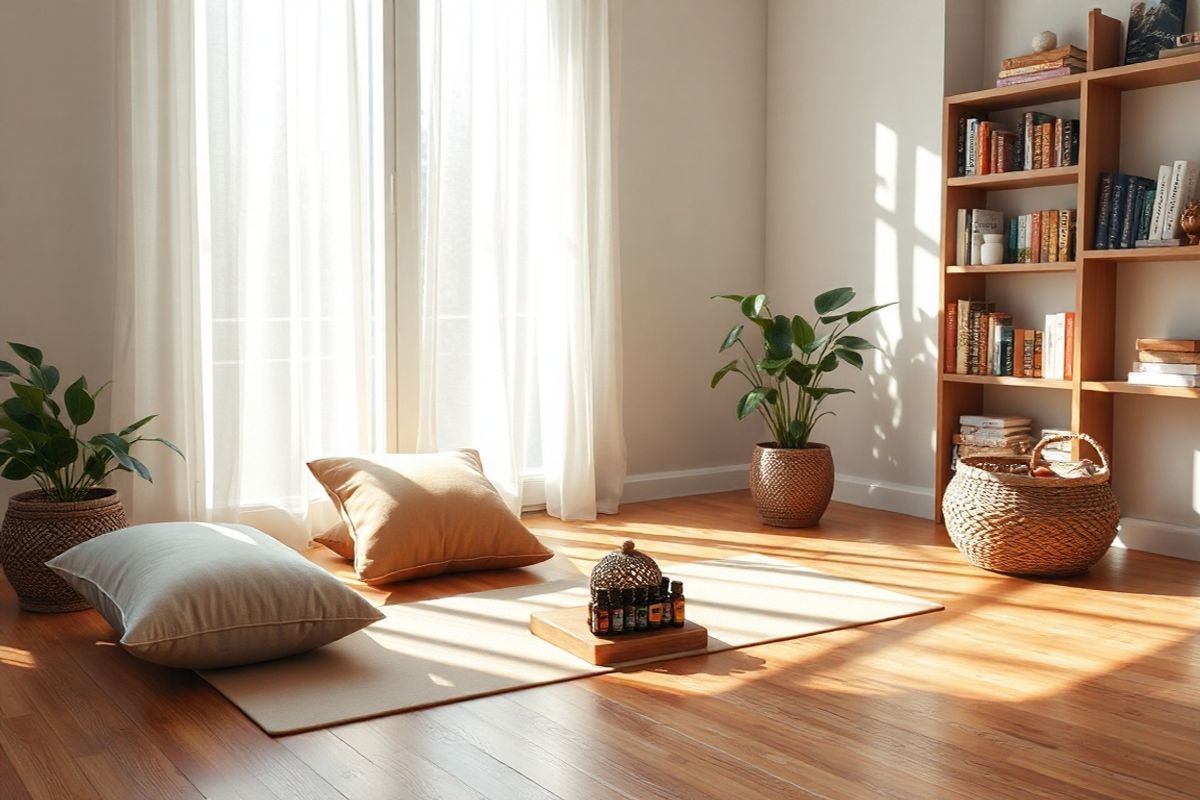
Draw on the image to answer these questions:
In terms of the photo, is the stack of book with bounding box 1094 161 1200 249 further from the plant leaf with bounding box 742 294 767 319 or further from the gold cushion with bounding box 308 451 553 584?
the gold cushion with bounding box 308 451 553 584

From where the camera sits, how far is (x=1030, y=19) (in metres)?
4.63

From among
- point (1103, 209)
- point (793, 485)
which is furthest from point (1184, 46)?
point (793, 485)

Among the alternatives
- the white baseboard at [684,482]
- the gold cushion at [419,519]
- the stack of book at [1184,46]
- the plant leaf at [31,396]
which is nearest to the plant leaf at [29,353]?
the plant leaf at [31,396]

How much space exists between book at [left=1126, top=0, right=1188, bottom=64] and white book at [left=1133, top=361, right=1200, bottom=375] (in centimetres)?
103

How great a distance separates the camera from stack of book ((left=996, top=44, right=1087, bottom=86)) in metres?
4.25

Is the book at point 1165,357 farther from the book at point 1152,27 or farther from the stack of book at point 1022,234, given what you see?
the book at point 1152,27

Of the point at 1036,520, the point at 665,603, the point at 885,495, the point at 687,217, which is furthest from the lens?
the point at 687,217

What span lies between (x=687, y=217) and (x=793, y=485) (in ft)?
4.67

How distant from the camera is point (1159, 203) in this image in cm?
402

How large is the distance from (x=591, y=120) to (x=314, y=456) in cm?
175

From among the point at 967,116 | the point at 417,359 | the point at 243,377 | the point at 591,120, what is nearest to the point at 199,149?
the point at 243,377

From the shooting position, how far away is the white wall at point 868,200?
4.89 meters

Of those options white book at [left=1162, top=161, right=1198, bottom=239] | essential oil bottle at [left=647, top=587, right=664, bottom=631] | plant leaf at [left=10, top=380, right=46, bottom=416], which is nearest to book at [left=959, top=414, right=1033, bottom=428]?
white book at [left=1162, top=161, right=1198, bottom=239]

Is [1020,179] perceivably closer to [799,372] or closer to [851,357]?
[851,357]
